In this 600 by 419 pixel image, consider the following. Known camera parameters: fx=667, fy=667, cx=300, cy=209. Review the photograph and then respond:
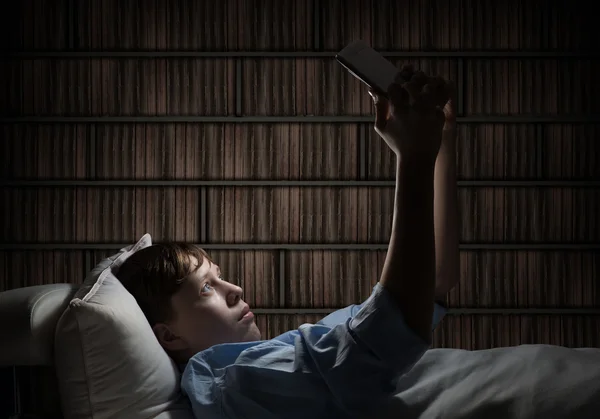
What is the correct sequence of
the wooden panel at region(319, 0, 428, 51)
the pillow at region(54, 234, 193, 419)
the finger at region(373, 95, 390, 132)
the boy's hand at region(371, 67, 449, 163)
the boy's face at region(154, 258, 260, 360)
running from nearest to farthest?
the boy's hand at region(371, 67, 449, 163), the finger at region(373, 95, 390, 132), the pillow at region(54, 234, 193, 419), the boy's face at region(154, 258, 260, 360), the wooden panel at region(319, 0, 428, 51)

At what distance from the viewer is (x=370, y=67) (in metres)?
0.81

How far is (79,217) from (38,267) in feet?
0.84

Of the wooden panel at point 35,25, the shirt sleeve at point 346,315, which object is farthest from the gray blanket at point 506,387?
the wooden panel at point 35,25

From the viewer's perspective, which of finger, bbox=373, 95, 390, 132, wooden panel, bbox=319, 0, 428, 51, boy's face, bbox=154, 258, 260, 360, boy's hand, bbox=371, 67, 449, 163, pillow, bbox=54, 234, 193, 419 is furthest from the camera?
wooden panel, bbox=319, 0, 428, 51

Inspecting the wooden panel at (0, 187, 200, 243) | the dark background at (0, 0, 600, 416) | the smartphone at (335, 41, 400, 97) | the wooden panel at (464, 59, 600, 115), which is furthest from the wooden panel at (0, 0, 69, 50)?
the smartphone at (335, 41, 400, 97)

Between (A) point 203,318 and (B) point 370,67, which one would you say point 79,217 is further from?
(B) point 370,67

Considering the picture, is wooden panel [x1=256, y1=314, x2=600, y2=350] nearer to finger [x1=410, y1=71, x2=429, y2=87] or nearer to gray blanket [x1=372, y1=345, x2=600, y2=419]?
gray blanket [x1=372, y1=345, x2=600, y2=419]

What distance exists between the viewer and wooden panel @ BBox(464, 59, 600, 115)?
102 inches

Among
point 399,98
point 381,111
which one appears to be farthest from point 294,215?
point 399,98

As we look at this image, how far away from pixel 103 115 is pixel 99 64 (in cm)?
20

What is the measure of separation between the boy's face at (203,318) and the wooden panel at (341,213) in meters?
1.55

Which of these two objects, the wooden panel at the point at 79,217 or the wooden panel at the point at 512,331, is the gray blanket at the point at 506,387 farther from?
the wooden panel at the point at 79,217

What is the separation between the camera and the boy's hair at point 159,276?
102 cm

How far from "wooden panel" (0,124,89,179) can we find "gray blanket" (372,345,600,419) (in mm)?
2036
